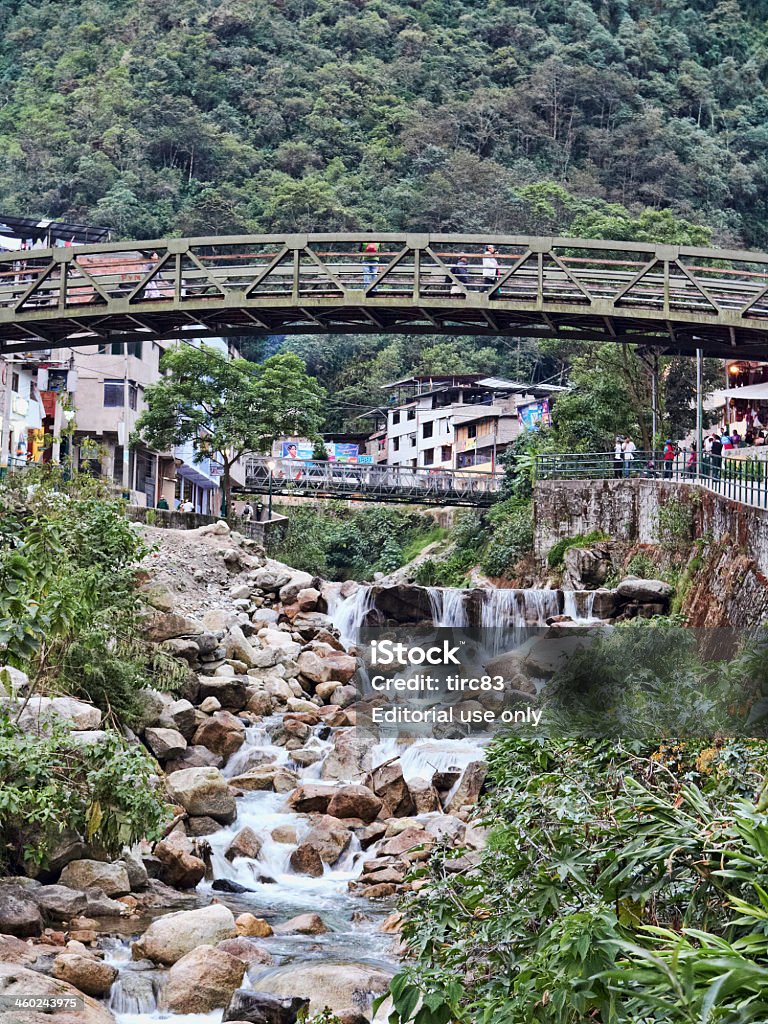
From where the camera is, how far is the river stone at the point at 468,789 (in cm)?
1605

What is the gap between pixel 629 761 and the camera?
7.58m

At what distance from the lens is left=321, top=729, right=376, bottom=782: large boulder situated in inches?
695

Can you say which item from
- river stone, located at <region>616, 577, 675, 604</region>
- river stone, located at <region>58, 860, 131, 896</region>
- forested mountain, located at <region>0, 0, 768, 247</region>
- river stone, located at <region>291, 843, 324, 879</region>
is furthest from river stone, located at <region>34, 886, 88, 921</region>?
forested mountain, located at <region>0, 0, 768, 247</region>

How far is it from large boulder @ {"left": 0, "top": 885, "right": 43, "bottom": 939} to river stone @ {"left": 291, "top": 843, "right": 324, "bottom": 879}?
141 inches

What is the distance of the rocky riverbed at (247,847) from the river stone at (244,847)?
0.02m

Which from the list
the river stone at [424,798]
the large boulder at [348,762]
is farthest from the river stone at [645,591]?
the river stone at [424,798]

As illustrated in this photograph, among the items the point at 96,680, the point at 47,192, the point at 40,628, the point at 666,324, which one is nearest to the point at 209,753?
the point at 96,680

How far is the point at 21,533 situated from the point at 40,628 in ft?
11.2

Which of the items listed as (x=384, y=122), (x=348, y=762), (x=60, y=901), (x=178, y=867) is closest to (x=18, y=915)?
(x=60, y=901)

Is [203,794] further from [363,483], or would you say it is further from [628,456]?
[363,483]

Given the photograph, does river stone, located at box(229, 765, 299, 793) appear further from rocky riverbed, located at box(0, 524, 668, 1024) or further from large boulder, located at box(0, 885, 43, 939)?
large boulder, located at box(0, 885, 43, 939)

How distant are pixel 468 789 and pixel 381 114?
71.9 meters

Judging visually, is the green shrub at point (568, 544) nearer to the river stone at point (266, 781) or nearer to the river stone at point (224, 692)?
the river stone at point (224, 692)

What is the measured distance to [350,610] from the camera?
27.6m
